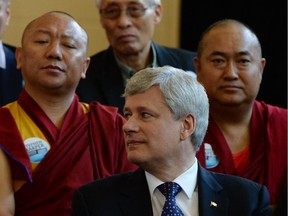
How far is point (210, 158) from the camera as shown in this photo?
9.03 ft

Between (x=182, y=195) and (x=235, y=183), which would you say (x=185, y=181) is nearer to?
(x=182, y=195)

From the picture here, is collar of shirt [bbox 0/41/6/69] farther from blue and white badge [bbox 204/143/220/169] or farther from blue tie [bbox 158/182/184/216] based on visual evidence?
blue tie [bbox 158/182/184/216]

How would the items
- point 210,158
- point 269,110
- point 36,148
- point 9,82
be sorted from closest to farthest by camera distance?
point 36,148, point 210,158, point 269,110, point 9,82

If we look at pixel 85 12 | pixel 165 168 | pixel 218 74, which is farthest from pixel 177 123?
pixel 85 12

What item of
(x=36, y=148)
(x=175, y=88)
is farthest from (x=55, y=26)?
(x=175, y=88)

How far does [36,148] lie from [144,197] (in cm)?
57

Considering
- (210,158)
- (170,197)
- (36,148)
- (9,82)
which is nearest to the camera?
(170,197)

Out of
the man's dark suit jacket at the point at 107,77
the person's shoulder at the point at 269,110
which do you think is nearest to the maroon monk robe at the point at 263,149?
the person's shoulder at the point at 269,110

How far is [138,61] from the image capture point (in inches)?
129

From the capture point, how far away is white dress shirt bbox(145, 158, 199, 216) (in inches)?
82.5

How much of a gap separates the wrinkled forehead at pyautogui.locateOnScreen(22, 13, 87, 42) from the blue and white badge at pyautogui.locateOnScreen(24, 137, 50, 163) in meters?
0.40

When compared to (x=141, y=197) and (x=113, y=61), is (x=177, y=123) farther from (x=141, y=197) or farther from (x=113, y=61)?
(x=113, y=61)

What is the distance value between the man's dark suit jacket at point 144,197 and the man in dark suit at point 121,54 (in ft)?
3.37

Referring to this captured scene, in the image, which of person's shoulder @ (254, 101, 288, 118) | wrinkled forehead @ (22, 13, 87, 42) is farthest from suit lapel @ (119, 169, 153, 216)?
person's shoulder @ (254, 101, 288, 118)
